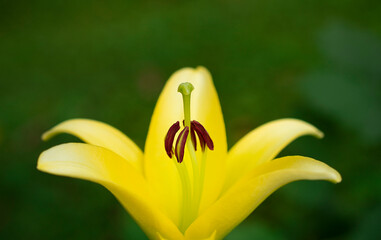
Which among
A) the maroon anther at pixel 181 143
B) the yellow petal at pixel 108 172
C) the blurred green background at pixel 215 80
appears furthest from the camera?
the blurred green background at pixel 215 80

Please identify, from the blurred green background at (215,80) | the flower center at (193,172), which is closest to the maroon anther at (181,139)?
the flower center at (193,172)

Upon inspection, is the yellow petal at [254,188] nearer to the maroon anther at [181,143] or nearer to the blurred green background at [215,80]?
the maroon anther at [181,143]

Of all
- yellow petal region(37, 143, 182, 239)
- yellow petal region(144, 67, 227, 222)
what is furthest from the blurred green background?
yellow petal region(37, 143, 182, 239)

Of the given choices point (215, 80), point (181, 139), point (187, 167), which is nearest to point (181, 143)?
point (181, 139)

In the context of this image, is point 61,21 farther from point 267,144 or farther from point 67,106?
point 267,144

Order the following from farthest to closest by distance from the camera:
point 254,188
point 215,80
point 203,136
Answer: point 215,80
point 203,136
point 254,188

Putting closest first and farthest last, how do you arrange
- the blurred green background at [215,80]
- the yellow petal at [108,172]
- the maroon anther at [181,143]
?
the yellow petal at [108,172], the maroon anther at [181,143], the blurred green background at [215,80]

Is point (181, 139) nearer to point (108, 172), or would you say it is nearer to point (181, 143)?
point (181, 143)
